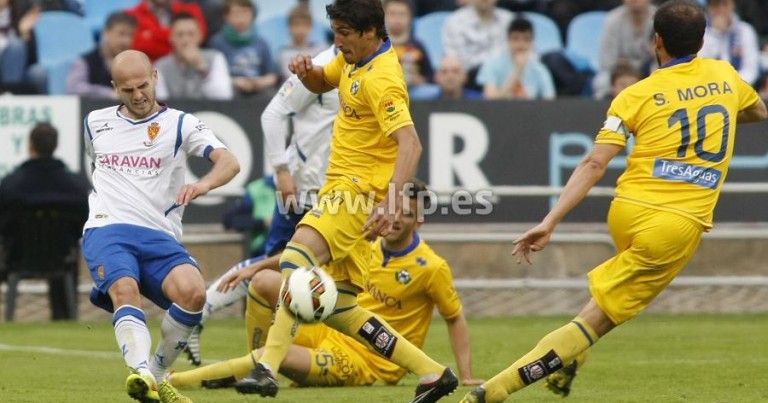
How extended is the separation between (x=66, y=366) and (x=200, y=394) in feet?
6.73

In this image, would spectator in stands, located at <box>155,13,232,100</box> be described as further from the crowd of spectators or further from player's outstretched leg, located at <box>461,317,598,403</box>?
player's outstretched leg, located at <box>461,317,598,403</box>

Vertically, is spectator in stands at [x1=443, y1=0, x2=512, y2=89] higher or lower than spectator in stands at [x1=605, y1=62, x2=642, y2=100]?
higher

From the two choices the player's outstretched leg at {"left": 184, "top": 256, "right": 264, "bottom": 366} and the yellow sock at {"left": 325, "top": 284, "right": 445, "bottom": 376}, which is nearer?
the yellow sock at {"left": 325, "top": 284, "right": 445, "bottom": 376}

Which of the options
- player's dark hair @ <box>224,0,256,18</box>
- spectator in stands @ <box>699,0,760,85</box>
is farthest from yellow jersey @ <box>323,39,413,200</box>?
spectator in stands @ <box>699,0,760,85</box>

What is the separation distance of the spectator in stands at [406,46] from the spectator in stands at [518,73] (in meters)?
0.69

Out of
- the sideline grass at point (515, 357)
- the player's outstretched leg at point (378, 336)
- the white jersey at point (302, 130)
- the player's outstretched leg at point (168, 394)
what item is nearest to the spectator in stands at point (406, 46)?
the sideline grass at point (515, 357)

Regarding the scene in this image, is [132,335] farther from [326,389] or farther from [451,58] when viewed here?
[451,58]

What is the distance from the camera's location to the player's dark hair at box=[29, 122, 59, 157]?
13.7 metres

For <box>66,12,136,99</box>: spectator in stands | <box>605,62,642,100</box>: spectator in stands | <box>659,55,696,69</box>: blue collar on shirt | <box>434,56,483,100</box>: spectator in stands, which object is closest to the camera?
<box>659,55,696,69</box>: blue collar on shirt

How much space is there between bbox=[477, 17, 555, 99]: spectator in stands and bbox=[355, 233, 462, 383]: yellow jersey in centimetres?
714

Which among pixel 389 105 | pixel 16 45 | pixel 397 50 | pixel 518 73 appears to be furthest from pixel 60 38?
pixel 389 105

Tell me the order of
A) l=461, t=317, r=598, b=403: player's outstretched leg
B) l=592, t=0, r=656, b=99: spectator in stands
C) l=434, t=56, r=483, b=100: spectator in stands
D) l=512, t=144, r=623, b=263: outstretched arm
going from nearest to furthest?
l=512, t=144, r=623, b=263: outstretched arm
l=461, t=317, r=598, b=403: player's outstretched leg
l=434, t=56, r=483, b=100: spectator in stands
l=592, t=0, r=656, b=99: spectator in stands

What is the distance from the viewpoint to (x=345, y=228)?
808 cm

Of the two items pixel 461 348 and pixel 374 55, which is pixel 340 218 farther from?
pixel 461 348
